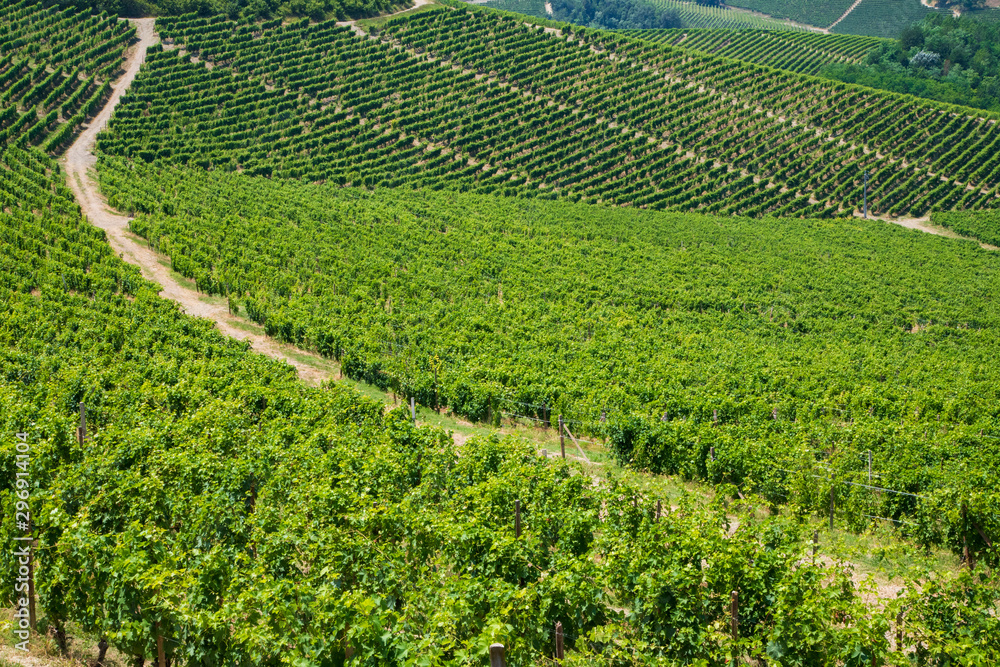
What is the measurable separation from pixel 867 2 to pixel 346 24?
14529cm

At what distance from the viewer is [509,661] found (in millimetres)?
9875

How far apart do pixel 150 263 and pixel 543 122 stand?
4949 centimetres

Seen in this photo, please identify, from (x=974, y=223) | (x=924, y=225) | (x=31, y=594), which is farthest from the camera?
(x=924, y=225)

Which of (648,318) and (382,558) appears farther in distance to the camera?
(648,318)

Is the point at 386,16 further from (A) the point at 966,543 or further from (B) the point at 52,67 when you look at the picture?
(A) the point at 966,543

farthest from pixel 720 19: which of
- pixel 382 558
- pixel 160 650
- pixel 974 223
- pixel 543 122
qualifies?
pixel 160 650

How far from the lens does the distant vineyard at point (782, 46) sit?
122m

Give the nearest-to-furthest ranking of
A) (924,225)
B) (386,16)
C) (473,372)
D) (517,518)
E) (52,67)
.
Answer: (517,518) → (473,372) → (52,67) → (924,225) → (386,16)

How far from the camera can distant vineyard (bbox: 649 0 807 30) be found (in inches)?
6786

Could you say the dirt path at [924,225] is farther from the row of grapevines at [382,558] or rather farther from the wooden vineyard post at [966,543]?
the row of grapevines at [382,558]

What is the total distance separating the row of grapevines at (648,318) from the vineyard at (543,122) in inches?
303

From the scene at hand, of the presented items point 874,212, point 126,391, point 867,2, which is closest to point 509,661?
point 126,391

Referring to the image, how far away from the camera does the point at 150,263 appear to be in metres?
36.2

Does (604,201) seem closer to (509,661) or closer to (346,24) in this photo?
(346,24)
